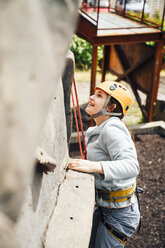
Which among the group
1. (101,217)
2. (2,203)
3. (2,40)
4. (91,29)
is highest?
(2,40)

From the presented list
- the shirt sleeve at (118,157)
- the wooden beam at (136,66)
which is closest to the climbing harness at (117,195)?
the shirt sleeve at (118,157)

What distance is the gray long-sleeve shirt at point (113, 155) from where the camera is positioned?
1861 millimetres

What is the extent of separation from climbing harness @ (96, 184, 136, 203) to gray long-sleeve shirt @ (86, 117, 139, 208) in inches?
1.1

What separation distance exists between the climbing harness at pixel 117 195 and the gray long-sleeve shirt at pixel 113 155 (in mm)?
27

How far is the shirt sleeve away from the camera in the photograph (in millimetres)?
1853

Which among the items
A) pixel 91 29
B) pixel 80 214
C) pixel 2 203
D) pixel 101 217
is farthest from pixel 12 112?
pixel 91 29

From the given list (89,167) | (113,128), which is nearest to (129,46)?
(113,128)

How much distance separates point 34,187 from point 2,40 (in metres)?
0.94

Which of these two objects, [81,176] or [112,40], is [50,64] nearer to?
[81,176]

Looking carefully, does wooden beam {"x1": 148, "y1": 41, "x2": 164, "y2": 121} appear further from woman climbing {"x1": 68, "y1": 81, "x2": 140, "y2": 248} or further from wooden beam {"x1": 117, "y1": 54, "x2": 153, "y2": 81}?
woman climbing {"x1": 68, "y1": 81, "x2": 140, "y2": 248}

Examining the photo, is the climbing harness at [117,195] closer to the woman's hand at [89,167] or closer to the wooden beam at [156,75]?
the woman's hand at [89,167]

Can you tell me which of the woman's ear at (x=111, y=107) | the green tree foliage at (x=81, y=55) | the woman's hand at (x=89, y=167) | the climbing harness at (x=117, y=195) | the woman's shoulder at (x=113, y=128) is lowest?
the green tree foliage at (x=81, y=55)

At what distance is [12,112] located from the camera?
466 mm

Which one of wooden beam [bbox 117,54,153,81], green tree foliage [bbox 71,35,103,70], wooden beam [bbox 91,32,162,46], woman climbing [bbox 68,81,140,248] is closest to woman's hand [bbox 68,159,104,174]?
woman climbing [bbox 68,81,140,248]
